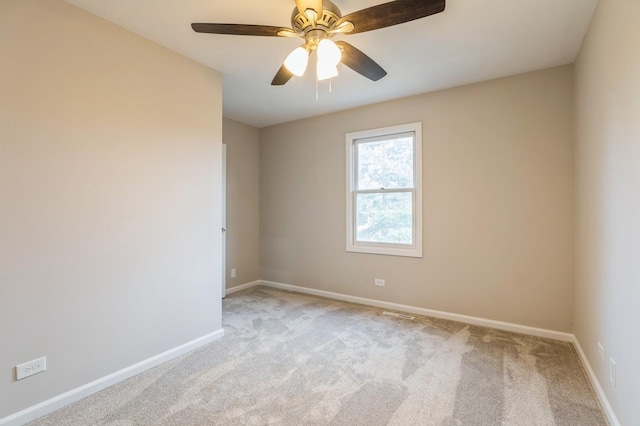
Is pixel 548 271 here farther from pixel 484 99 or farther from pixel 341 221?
pixel 341 221

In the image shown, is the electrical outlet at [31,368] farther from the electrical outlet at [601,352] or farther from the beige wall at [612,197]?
the electrical outlet at [601,352]

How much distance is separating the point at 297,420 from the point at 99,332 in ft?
4.88

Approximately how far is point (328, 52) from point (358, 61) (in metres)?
0.32

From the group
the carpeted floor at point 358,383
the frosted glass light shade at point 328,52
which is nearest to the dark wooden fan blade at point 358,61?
the frosted glass light shade at point 328,52

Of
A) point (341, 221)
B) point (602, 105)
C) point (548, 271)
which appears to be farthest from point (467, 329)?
point (602, 105)

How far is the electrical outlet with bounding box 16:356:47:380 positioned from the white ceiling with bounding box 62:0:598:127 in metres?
2.25

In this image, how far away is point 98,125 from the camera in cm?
209

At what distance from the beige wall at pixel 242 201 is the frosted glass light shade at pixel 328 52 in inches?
114

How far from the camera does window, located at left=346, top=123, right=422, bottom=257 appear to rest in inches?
140

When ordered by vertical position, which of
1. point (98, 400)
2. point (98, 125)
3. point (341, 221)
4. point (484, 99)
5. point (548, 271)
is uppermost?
point (484, 99)

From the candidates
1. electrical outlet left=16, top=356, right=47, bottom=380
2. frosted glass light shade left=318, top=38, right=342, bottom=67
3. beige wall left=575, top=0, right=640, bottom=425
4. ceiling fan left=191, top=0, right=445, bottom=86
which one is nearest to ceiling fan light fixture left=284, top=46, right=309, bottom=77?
ceiling fan left=191, top=0, right=445, bottom=86

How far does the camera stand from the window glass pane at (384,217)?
12.0 feet

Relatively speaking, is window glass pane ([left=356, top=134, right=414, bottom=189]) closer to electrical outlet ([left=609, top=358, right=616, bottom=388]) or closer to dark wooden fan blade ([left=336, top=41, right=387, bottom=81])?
dark wooden fan blade ([left=336, top=41, right=387, bottom=81])

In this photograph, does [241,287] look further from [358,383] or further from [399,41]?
[399,41]
